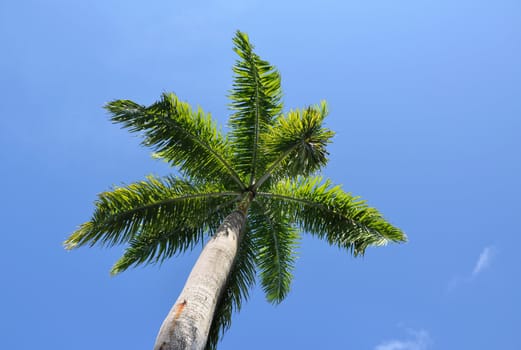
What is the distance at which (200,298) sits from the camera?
6.47m

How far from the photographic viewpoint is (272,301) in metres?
12.1

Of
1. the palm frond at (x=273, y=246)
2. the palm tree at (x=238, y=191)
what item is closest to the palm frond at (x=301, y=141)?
the palm tree at (x=238, y=191)

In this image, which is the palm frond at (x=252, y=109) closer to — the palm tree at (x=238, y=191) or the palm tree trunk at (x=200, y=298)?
the palm tree at (x=238, y=191)

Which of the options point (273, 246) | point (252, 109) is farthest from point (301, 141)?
point (273, 246)

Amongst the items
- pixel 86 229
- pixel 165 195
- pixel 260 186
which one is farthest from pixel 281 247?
pixel 86 229

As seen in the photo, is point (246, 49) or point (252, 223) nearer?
point (246, 49)

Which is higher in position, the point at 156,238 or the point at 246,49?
the point at 246,49

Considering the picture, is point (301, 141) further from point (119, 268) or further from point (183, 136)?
point (119, 268)

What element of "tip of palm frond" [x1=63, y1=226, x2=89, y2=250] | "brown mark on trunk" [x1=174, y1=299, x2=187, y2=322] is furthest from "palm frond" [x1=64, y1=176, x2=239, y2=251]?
"brown mark on trunk" [x1=174, y1=299, x2=187, y2=322]

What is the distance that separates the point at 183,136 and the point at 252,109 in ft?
5.62

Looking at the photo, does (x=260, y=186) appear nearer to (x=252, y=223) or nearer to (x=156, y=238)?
(x=252, y=223)

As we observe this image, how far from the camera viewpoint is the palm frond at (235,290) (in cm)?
952

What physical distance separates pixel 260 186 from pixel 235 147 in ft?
3.67

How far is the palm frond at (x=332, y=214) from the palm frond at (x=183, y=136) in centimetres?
116
